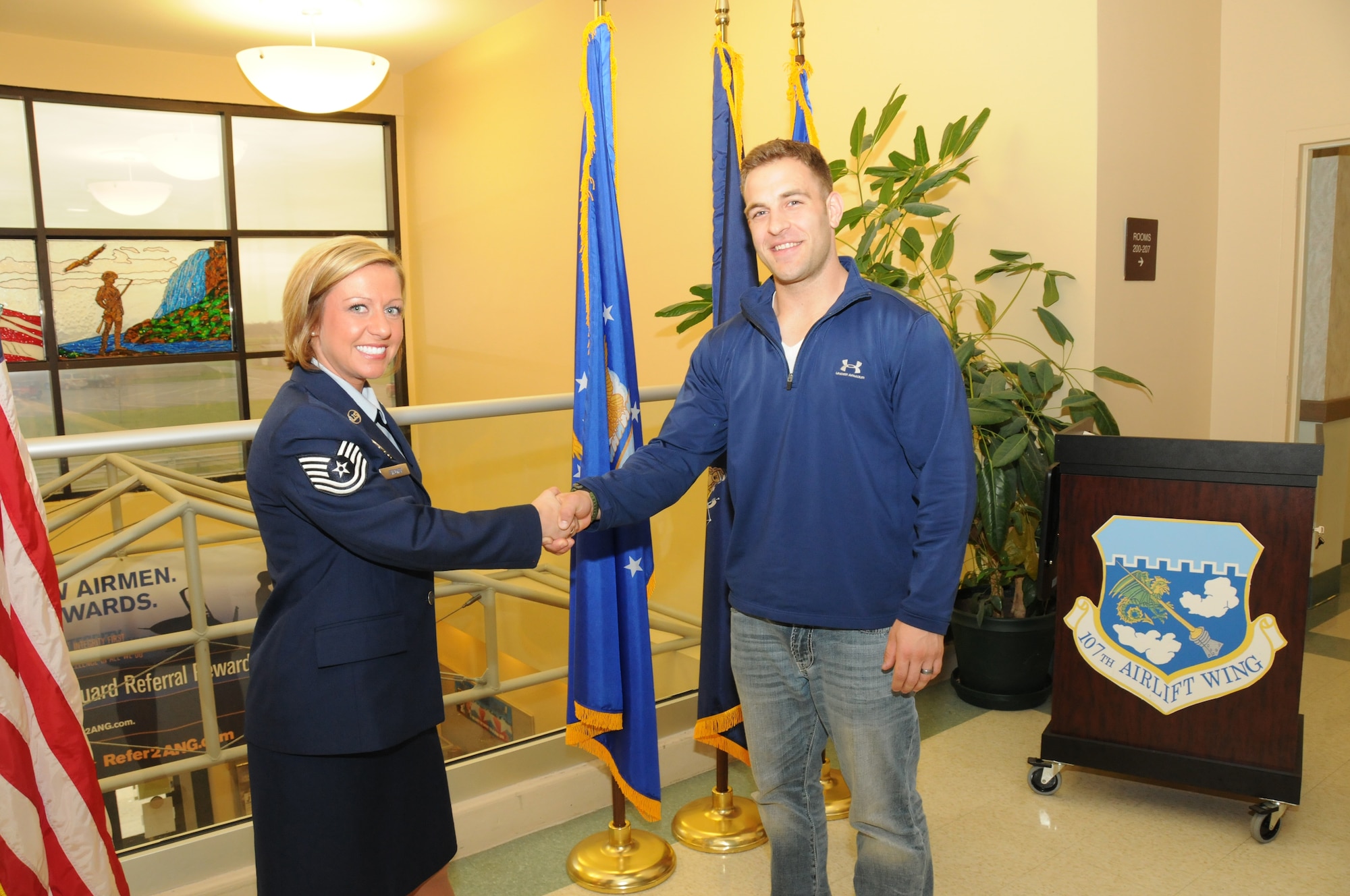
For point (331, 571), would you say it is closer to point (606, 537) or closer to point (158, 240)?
point (606, 537)

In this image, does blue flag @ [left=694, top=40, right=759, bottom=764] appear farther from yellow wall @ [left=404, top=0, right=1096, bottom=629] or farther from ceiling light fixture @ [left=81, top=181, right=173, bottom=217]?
ceiling light fixture @ [left=81, top=181, right=173, bottom=217]

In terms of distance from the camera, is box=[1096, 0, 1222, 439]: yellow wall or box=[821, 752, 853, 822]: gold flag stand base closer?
box=[821, 752, 853, 822]: gold flag stand base

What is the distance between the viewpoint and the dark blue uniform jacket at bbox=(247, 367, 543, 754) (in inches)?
61.2

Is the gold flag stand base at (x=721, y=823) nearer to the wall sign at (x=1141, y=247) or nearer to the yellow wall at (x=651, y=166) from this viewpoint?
the yellow wall at (x=651, y=166)

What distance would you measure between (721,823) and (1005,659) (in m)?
1.32

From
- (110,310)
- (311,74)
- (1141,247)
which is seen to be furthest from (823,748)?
(110,310)

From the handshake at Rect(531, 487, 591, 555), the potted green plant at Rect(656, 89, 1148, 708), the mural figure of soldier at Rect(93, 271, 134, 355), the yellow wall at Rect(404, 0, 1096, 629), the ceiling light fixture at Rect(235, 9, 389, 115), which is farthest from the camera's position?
the mural figure of soldier at Rect(93, 271, 134, 355)

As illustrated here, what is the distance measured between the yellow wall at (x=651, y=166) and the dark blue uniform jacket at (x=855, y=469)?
123cm

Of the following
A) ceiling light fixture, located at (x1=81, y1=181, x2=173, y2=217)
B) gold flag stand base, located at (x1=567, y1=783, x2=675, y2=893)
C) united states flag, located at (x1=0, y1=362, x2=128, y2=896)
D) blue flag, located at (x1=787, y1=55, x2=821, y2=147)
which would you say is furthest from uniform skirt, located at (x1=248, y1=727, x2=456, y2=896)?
ceiling light fixture, located at (x1=81, y1=181, x2=173, y2=217)

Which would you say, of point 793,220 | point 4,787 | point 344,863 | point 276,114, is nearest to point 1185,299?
point 793,220

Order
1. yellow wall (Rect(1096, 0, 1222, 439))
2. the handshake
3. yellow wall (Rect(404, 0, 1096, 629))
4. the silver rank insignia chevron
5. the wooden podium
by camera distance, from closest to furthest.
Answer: the silver rank insignia chevron
the handshake
the wooden podium
yellow wall (Rect(404, 0, 1096, 629))
yellow wall (Rect(1096, 0, 1222, 439))

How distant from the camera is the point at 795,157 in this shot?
1.83 metres

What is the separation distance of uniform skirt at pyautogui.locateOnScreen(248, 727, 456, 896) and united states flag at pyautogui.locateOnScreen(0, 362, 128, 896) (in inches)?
14.4

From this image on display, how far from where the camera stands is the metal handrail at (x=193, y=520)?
7.13 ft
